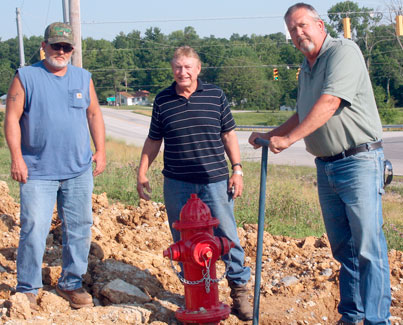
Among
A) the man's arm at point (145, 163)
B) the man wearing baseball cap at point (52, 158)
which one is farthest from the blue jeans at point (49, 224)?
the man's arm at point (145, 163)

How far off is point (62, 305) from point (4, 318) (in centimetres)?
58

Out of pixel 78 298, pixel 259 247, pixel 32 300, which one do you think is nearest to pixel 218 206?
pixel 259 247

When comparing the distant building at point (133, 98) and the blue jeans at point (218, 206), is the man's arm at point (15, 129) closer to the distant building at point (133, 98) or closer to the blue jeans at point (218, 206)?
the blue jeans at point (218, 206)

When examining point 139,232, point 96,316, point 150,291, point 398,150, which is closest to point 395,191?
point 139,232

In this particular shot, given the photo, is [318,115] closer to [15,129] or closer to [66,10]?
[15,129]

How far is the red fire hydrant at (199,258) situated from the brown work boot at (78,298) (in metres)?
0.76

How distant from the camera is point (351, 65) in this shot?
12.5ft

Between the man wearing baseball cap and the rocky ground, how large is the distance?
0.24m

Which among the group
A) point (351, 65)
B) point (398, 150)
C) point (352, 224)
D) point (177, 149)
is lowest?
point (398, 150)

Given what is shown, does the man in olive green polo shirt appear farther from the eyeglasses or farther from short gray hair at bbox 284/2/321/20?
the eyeglasses

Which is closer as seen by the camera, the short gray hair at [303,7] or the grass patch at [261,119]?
the short gray hair at [303,7]

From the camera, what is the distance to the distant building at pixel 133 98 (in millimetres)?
107012

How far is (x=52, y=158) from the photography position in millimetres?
4359

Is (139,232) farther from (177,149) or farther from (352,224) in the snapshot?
(352,224)
